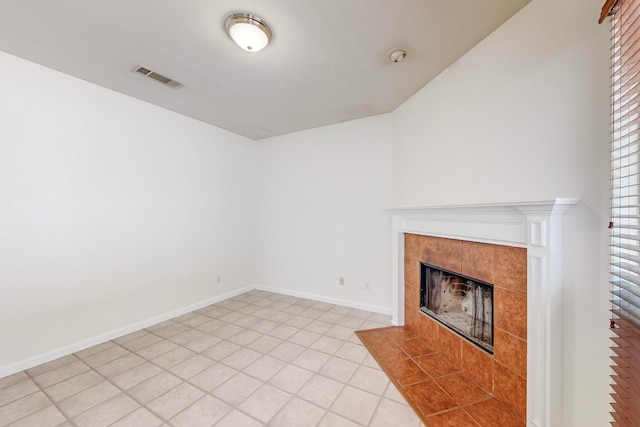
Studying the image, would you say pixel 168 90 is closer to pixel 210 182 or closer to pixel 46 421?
pixel 210 182

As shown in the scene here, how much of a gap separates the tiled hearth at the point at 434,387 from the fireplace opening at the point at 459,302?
324 mm

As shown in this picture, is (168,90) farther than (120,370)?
Yes

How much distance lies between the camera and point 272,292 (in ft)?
14.0

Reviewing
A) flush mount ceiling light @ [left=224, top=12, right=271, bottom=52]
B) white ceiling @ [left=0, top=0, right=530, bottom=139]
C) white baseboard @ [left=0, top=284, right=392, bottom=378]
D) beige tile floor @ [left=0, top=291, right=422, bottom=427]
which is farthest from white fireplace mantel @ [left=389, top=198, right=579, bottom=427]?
flush mount ceiling light @ [left=224, top=12, right=271, bottom=52]

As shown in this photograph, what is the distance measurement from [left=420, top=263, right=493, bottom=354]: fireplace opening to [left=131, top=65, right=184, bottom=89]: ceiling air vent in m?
3.30

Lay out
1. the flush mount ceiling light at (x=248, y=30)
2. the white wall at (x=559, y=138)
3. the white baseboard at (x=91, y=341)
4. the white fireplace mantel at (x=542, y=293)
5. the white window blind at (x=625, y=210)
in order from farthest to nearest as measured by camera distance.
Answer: the white baseboard at (x=91, y=341) < the flush mount ceiling light at (x=248, y=30) < the white fireplace mantel at (x=542, y=293) < the white wall at (x=559, y=138) < the white window blind at (x=625, y=210)

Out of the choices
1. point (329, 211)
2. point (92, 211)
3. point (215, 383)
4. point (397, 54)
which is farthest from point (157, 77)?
point (215, 383)

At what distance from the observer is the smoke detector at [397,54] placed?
2014mm

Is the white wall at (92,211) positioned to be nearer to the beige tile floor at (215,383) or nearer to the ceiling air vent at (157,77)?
the beige tile floor at (215,383)

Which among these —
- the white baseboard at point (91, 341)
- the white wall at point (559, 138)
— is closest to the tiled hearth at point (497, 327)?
the white wall at point (559, 138)

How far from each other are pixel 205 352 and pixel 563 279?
9.48 feet

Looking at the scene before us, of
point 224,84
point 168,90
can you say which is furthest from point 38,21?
point 224,84

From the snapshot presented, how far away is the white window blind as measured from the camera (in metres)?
1.00

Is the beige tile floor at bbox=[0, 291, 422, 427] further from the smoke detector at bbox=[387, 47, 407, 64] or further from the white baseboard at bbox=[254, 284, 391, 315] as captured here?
the smoke detector at bbox=[387, 47, 407, 64]
